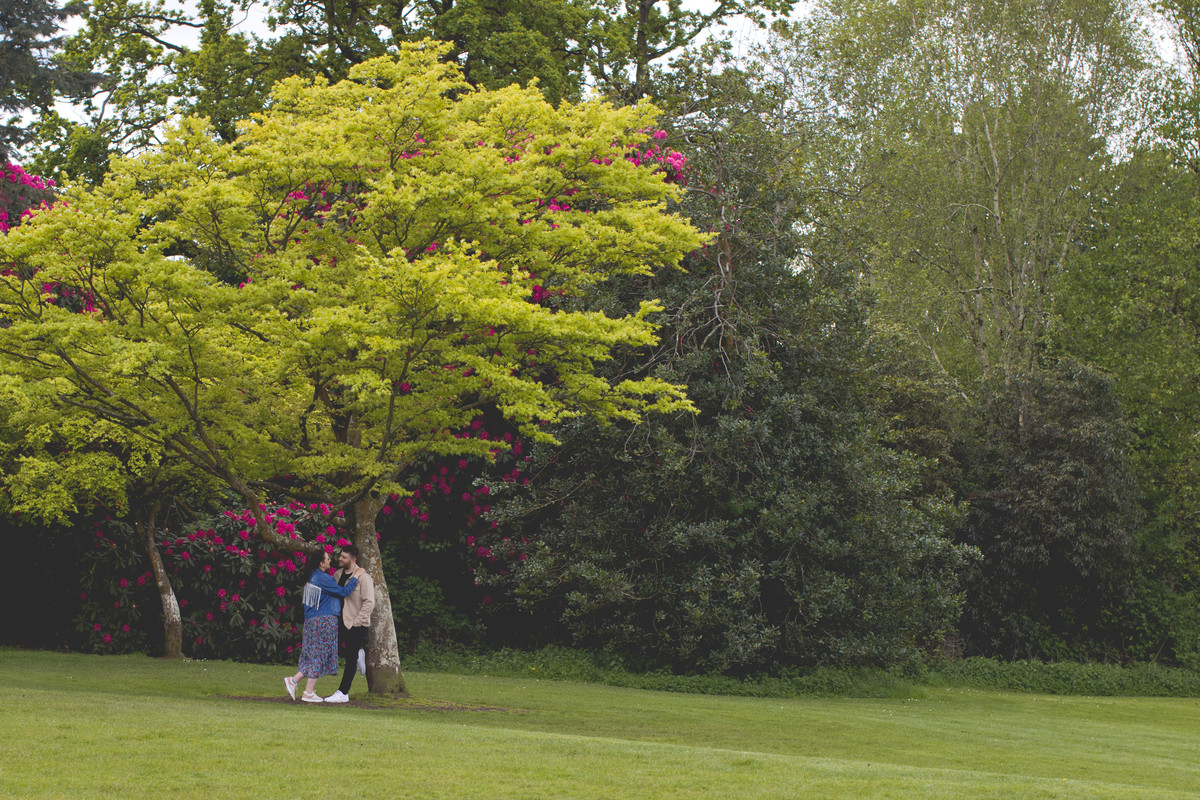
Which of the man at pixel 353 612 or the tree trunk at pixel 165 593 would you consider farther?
the tree trunk at pixel 165 593

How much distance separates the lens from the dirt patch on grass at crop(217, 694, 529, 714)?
36.2ft

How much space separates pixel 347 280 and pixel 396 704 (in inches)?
170

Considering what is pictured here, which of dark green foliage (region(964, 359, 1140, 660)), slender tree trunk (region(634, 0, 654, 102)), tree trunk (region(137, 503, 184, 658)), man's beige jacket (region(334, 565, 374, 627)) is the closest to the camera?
man's beige jacket (region(334, 565, 374, 627))

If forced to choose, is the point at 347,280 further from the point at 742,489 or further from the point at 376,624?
the point at 742,489

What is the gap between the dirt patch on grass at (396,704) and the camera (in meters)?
11.0

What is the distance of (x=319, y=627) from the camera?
1108 centimetres

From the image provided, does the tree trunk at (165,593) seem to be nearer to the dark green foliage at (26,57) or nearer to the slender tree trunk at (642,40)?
the dark green foliage at (26,57)

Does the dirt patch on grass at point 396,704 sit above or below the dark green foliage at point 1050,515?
below

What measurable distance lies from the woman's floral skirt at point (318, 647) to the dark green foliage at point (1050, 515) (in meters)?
16.5

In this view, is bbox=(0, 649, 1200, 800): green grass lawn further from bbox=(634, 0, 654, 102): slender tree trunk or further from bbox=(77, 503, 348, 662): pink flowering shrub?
bbox=(634, 0, 654, 102): slender tree trunk

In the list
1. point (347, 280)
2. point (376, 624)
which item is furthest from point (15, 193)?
point (376, 624)

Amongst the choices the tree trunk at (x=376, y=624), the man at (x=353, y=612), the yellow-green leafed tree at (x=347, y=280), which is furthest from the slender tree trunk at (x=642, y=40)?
the man at (x=353, y=612)

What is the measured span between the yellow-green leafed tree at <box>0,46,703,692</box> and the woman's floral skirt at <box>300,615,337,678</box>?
100cm

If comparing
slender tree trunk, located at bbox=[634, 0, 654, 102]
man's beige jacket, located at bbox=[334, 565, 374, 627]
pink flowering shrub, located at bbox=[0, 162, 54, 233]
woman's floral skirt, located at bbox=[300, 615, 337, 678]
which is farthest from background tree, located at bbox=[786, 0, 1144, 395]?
woman's floral skirt, located at bbox=[300, 615, 337, 678]
